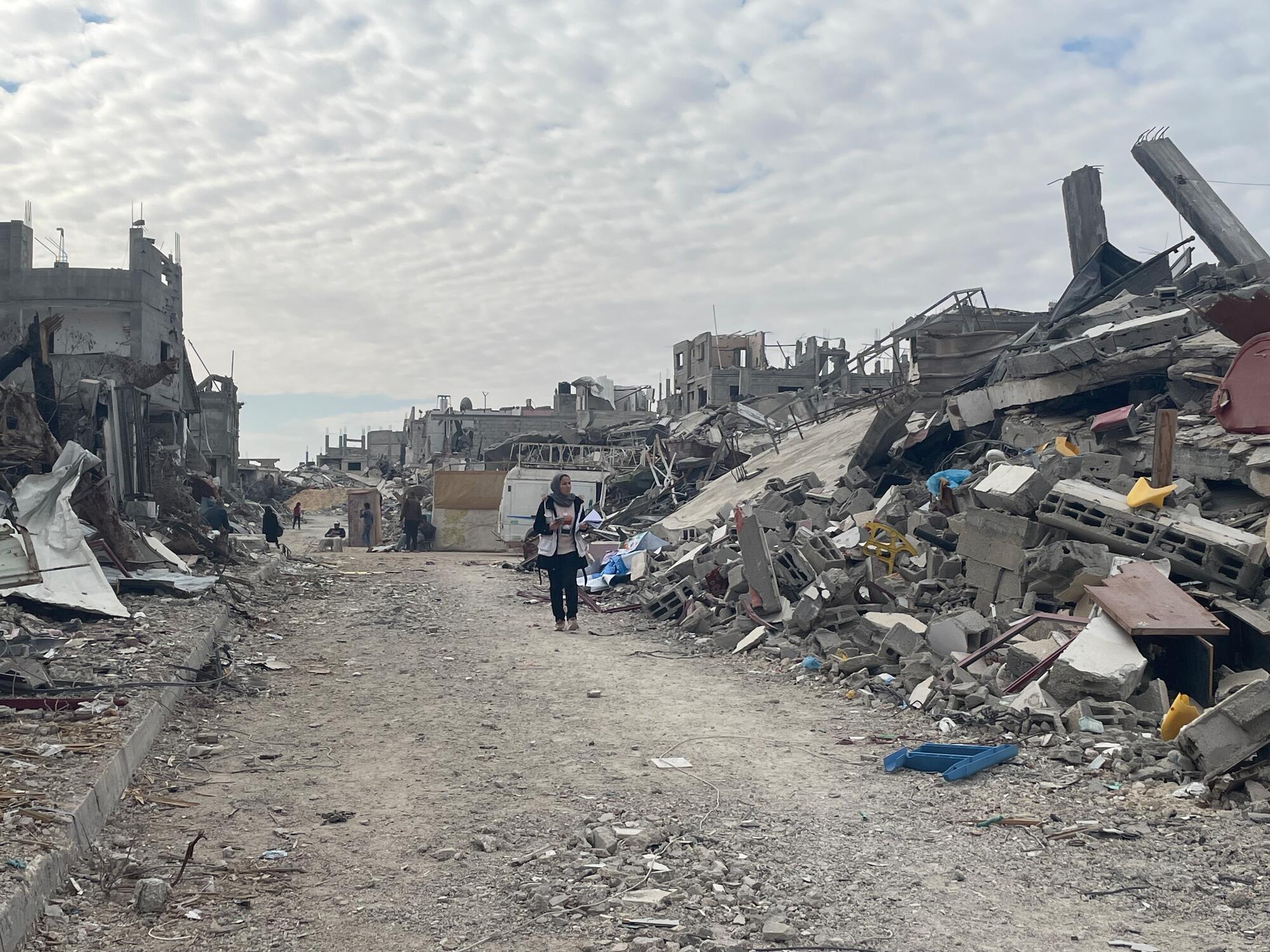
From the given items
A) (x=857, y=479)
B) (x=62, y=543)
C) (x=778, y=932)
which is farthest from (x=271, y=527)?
(x=778, y=932)

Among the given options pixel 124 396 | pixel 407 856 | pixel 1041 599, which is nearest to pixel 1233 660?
pixel 1041 599

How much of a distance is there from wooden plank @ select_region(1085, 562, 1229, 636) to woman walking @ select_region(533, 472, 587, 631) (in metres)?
5.22

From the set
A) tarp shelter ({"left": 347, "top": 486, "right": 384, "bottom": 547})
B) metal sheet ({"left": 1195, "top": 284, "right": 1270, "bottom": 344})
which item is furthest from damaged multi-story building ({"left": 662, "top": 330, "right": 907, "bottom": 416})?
metal sheet ({"left": 1195, "top": 284, "right": 1270, "bottom": 344})

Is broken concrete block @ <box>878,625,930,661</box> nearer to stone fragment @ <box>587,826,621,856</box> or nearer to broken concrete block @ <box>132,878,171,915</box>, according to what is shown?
stone fragment @ <box>587,826,621,856</box>

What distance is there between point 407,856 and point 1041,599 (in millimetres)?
5843

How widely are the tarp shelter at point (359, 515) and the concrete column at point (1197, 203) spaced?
2254 centimetres

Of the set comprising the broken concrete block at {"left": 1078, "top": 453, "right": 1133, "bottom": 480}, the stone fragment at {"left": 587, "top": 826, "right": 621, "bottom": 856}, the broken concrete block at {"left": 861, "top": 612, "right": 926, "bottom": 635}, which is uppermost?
the broken concrete block at {"left": 1078, "top": 453, "right": 1133, "bottom": 480}

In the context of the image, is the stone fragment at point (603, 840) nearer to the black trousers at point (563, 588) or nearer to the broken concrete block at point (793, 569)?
the broken concrete block at point (793, 569)

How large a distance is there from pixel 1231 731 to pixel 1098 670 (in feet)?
4.27

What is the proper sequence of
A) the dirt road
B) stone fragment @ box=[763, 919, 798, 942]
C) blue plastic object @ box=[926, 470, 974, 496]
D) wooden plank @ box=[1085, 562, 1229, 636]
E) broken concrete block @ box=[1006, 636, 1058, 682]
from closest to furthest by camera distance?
stone fragment @ box=[763, 919, 798, 942] < the dirt road < wooden plank @ box=[1085, 562, 1229, 636] < broken concrete block @ box=[1006, 636, 1058, 682] < blue plastic object @ box=[926, 470, 974, 496]

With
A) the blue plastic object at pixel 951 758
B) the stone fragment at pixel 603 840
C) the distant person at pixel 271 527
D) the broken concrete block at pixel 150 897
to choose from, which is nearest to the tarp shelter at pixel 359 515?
the distant person at pixel 271 527

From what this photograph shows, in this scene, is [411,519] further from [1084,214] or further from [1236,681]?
[1236,681]

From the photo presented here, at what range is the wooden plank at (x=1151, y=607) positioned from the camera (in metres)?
6.30

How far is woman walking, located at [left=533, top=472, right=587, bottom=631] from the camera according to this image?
34.6 ft
